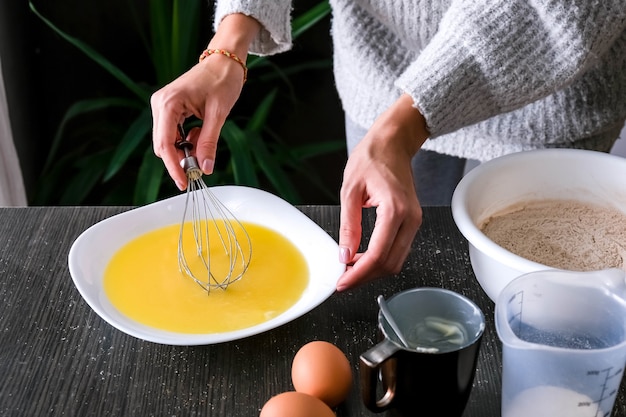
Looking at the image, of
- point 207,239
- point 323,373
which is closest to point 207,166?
point 207,239

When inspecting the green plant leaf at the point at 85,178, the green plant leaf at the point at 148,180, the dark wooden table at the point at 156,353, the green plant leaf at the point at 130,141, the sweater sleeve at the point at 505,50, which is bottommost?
the green plant leaf at the point at 85,178

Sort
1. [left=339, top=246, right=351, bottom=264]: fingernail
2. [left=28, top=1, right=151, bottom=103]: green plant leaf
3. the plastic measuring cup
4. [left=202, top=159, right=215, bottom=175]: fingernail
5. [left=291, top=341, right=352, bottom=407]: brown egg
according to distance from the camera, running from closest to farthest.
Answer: the plastic measuring cup, [left=291, top=341, right=352, bottom=407]: brown egg, [left=339, top=246, right=351, bottom=264]: fingernail, [left=202, top=159, right=215, bottom=175]: fingernail, [left=28, top=1, right=151, bottom=103]: green plant leaf

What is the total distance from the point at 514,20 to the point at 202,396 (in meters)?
0.56

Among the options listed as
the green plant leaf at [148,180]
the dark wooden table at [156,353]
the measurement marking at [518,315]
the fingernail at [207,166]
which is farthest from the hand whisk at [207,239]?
the green plant leaf at [148,180]

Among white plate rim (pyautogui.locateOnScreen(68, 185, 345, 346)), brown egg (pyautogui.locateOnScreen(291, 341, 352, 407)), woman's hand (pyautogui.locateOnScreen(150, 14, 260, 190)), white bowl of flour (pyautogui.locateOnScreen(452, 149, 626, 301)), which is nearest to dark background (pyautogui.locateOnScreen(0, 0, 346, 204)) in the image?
woman's hand (pyautogui.locateOnScreen(150, 14, 260, 190))

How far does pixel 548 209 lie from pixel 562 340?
0.30 metres

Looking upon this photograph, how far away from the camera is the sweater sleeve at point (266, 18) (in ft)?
3.60

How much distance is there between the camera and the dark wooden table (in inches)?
31.0

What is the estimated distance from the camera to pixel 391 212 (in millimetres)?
828

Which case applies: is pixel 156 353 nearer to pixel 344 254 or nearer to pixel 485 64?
pixel 344 254

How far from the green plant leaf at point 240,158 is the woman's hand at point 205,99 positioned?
727 millimetres

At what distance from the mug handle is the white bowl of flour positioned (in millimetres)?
209

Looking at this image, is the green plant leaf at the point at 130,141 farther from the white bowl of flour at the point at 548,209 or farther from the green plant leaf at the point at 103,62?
the white bowl of flour at the point at 548,209

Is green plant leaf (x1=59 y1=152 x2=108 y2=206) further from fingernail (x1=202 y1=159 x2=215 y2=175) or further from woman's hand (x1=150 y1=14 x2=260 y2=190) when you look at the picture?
fingernail (x1=202 y1=159 x2=215 y2=175)
